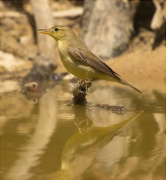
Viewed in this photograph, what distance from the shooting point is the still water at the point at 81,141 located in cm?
191

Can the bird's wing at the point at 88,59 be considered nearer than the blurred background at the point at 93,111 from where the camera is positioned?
No

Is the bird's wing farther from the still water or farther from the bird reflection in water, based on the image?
the bird reflection in water

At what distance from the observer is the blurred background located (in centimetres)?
200

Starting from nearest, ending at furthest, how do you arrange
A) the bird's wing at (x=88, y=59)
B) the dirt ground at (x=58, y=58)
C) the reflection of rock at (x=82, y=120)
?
the reflection of rock at (x=82, y=120)
the bird's wing at (x=88, y=59)
the dirt ground at (x=58, y=58)

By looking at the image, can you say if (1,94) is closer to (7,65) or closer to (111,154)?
(111,154)

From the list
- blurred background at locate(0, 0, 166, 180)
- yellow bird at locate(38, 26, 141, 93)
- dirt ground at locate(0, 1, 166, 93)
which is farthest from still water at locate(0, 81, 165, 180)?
dirt ground at locate(0, 1, 166, 93)

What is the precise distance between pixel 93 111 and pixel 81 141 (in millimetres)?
1289

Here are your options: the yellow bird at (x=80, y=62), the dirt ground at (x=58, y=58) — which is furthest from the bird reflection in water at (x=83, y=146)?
the dirt ground at (x=58, y=58)

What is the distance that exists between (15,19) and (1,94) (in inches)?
253

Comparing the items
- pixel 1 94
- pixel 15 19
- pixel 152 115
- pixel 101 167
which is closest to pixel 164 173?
pixel 101 167

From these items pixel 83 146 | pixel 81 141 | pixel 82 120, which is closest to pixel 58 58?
pixel 82 120

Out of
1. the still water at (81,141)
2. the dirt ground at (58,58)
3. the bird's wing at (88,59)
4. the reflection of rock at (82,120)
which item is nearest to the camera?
the still water at (81,141)

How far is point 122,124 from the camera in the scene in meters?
3.12

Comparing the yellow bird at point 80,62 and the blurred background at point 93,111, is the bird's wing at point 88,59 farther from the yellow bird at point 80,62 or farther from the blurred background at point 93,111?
the blurred background at point 93,111
